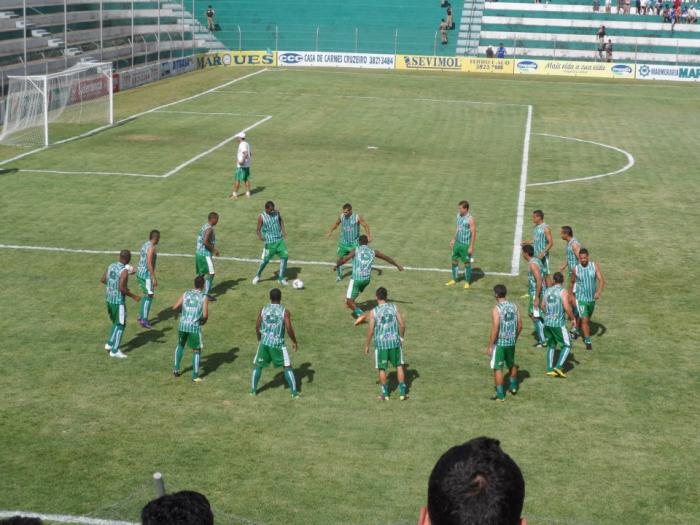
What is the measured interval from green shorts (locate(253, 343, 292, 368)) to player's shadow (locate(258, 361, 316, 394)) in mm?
713

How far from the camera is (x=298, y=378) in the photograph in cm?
1797

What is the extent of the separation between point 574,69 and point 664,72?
603 centimetres

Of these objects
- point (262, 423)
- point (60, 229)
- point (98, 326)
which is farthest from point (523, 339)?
point (60, 229)

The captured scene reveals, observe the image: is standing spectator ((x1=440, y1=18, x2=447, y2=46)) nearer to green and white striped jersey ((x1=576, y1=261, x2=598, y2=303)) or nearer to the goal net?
the goal net

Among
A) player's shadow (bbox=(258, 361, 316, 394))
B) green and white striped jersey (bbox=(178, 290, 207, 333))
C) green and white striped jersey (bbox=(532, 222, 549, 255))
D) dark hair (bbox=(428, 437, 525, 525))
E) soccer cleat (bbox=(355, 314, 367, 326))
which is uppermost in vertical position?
dark hair (bbox=(428, 437, 525, 525))

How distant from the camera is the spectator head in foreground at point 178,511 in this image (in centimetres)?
462

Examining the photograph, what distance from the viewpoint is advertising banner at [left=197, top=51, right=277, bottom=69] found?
69.6 m

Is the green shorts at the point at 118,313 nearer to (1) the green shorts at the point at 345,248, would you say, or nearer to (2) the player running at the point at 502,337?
(1) the green shorts at the point at 345,248

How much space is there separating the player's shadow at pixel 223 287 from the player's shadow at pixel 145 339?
253 centimetres

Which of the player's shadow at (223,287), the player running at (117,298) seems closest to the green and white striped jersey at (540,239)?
the player's shadow at (223,287)

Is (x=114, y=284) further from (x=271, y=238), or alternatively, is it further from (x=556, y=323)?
(x=556, y=323)

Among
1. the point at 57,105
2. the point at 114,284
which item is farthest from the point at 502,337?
the point at 57,105

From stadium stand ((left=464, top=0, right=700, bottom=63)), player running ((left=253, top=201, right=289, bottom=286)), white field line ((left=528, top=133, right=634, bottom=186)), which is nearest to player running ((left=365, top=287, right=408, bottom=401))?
player running ((left=253, top=201, right=289, bottom=286))

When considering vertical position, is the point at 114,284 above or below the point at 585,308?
above
